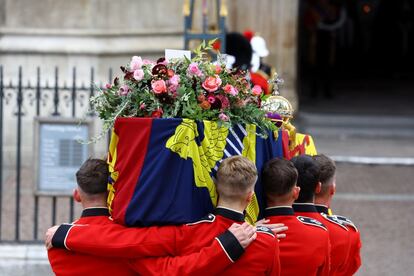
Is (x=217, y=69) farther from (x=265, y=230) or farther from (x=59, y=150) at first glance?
(x=59, y=150)

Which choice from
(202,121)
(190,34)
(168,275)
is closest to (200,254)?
(168,275)

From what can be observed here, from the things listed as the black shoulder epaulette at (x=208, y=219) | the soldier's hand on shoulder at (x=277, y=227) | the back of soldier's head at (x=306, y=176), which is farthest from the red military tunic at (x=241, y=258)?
the back of soldier's head at (x=306, y=176)

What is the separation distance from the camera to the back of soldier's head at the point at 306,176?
500cm

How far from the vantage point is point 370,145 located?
14.4 m

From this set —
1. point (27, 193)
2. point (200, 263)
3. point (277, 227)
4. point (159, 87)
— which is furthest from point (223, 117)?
point (27, 193)

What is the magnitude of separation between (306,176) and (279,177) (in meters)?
0.34

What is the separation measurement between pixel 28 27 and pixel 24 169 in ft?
6.98

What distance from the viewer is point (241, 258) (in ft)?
14.8

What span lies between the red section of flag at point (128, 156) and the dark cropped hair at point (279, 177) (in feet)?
1.88

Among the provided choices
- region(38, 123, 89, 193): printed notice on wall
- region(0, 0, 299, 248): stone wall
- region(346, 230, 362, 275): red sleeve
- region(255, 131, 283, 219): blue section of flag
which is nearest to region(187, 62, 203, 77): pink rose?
region(255, 131, 283, 219): blue section of flag

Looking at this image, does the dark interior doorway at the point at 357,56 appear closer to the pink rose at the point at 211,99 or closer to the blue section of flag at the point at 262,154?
the blue section of flag at the point at 262,154

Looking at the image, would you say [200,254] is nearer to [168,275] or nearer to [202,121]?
[168,275]

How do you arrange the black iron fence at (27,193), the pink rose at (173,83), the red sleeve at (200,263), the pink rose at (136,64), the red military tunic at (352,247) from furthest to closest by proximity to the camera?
the black iron fence at (27,193) → the red military tunic at (352,247) → the pink rose at (136,64) → the pink rose at (173,83) → the red sleeve at (200,263)

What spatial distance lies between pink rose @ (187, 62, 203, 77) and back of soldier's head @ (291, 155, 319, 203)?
66cm
